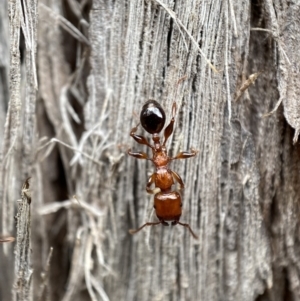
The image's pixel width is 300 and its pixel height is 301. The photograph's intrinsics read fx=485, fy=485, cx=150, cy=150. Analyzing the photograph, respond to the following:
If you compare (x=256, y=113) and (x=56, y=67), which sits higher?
(x=56, y=67)

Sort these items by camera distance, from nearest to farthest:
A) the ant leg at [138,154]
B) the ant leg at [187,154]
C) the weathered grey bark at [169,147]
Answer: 1. the weathered grey bark at [169,147]
2. the ant leg at [187,154]
3. the ant leg at [138,154]

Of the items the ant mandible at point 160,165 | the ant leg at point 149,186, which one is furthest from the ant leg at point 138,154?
the ant leg at point 149,186

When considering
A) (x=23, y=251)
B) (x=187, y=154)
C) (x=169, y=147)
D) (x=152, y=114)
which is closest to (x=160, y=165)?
(x=169, y=147)

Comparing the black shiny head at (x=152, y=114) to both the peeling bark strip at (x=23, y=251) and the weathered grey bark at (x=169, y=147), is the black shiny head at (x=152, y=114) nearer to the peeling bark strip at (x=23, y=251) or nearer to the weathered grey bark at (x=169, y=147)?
the weathered grey bark at (x=169, y=147)

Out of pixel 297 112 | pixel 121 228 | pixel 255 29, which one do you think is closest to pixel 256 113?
pixel 297 112

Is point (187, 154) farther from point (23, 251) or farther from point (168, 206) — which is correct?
point (23, 251)

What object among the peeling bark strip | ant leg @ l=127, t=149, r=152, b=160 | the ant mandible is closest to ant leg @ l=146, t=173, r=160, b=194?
the ant mandible

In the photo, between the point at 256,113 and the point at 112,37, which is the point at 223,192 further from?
the point at 112,37
